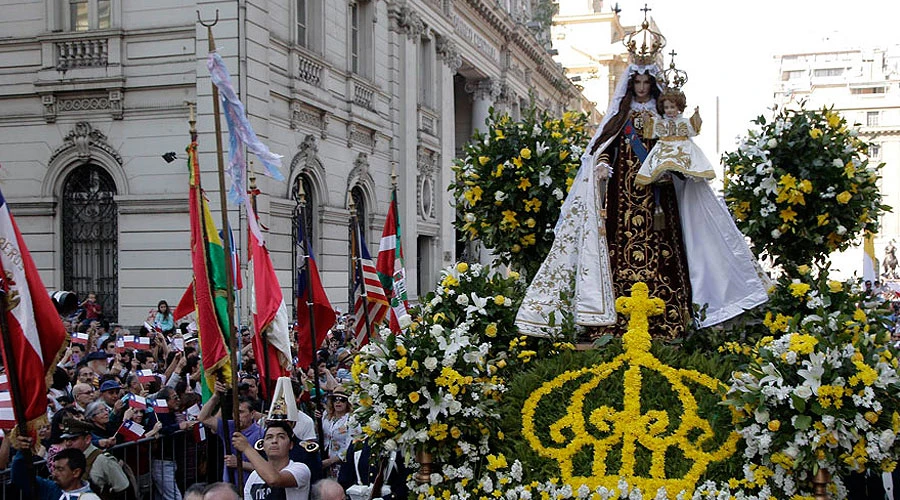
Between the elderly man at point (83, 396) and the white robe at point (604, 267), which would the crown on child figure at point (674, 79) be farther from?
the elderly man at point (83, 396)

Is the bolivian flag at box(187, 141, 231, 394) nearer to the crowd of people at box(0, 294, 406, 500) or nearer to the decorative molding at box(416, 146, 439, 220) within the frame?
the crowd of people at box(0, 294, 406, 500)

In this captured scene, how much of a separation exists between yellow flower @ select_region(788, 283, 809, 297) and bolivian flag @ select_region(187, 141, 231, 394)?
4.58 meters

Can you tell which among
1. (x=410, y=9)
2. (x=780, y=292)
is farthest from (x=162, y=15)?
(x=780, y=292)

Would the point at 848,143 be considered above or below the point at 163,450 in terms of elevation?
above

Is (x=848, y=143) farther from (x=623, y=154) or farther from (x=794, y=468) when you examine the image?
(x=794, y=468)

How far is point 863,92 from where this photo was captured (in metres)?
90.1

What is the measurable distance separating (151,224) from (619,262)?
43.0 feet

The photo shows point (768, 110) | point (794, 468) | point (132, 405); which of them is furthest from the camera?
point (768, 110)

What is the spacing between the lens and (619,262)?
8047mm

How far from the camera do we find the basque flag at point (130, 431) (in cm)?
804

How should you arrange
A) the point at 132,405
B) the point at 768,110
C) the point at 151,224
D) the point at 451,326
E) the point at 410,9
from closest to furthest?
the point at 451,326 < the point at 132,405 < the point at 768,110 < the point at 151,224 < the point at 410,9

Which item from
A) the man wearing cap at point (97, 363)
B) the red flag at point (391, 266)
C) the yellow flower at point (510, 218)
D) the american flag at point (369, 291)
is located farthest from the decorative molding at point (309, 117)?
the yellow flower at point (510, 218)

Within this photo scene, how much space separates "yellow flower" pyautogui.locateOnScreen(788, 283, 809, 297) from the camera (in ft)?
22.9

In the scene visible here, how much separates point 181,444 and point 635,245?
14.4ft
